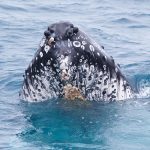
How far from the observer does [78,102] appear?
377 inches

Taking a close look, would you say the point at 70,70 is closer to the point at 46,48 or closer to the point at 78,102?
the point at 46,48

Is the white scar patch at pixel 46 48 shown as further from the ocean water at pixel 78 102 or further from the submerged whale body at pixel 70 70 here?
the ocean water at pixel 78 102

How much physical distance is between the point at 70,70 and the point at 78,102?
979 mm

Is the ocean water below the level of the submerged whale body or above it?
below

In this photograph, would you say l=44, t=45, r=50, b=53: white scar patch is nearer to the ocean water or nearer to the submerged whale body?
the submerged whale body

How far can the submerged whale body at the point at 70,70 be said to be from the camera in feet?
28.3

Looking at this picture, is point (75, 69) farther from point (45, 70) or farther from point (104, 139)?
point (104, 139)

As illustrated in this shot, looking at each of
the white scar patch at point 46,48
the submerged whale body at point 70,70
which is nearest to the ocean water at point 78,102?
the submerged whale body at point 70,70

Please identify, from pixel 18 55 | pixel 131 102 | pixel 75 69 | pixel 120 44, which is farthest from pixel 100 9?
pixel 75 69

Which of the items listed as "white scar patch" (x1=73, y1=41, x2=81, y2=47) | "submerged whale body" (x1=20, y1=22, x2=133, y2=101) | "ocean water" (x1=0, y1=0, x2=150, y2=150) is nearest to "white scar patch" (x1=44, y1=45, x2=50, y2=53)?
"submerged whale body" (x1=20, y1=22, x2=133, y2=101)

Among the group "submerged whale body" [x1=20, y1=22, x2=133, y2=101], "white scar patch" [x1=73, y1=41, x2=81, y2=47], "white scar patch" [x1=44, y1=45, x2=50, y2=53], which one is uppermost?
"white scar patch" [x1=73, y1=41, x2=81, y2=47]

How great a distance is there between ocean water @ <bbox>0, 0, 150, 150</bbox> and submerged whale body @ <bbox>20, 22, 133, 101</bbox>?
0.28 m

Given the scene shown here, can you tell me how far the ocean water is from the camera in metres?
8.91

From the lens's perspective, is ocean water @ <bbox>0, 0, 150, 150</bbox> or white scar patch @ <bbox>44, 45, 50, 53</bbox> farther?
ocean water @ <bbox>0, 0, 150, 150</bbox>
